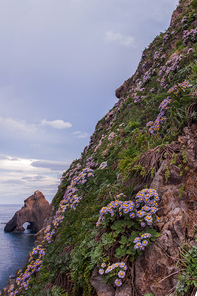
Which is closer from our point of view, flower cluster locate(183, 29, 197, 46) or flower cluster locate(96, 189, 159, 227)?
→ flower cluster locate(96, 189, 159, 227)

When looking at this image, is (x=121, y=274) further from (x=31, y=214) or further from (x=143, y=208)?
(x=31, y=214)

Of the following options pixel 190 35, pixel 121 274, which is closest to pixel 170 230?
pixel 121 274

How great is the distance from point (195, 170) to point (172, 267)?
1.22 metres

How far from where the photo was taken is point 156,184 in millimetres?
2588

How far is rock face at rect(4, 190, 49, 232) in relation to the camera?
3431 cm

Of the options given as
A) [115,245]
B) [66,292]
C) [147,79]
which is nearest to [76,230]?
[66,292]

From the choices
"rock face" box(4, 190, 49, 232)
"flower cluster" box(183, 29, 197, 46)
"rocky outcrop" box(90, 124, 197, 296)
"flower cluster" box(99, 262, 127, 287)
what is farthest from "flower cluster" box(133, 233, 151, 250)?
"rock face" box(4, 190, 49, 232)

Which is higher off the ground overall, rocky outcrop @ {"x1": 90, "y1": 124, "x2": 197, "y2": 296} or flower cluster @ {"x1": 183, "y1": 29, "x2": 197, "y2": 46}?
flower cluster @ {"x1": 183, "y1": 29, "x2": 197, "y2": 46}

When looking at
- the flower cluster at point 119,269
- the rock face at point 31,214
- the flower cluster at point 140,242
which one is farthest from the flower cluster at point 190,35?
the rock face at point 31,214

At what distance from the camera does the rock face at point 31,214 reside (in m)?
34.3

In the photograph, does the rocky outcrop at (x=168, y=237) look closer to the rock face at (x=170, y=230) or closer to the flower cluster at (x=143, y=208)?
the rock face at (x=170, y=230)

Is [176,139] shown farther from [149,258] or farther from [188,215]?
[149,258]

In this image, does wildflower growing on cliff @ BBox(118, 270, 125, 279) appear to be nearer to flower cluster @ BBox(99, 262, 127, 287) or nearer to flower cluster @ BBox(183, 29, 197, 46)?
flower cluster @ BBox(99, 262, 127, 287)

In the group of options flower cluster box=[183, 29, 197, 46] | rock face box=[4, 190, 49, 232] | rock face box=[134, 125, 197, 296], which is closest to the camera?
rock face box=[134, 125, 197, 296]
